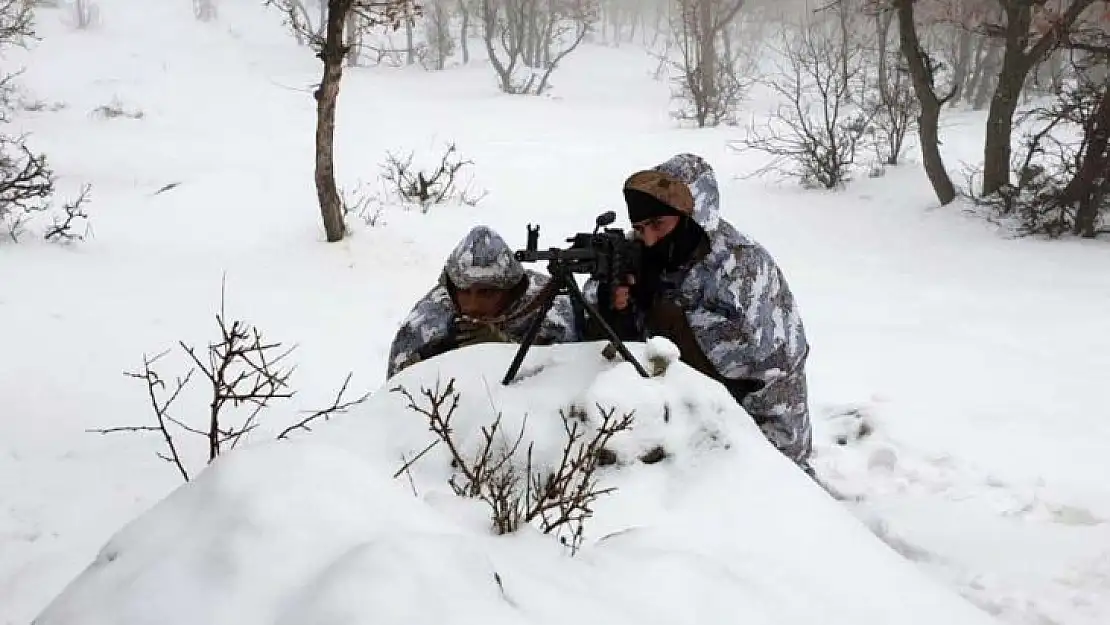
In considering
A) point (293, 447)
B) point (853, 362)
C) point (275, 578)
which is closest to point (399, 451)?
point (293, 447)

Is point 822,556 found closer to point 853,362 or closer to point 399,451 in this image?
point 399,451

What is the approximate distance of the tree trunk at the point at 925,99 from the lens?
940 centimetres

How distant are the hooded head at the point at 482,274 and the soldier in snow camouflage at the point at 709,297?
0.37 m

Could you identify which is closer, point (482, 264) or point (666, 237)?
point (666, 237)

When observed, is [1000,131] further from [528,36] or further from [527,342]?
[528,36]

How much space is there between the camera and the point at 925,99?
9.73 meters

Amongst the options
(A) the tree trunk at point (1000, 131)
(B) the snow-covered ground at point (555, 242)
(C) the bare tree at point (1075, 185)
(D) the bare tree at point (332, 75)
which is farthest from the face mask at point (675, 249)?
(A) the tree trunk at point (1000, 131)

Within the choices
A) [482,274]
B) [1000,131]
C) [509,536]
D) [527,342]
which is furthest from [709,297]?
[1000,131]

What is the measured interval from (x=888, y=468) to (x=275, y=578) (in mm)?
3723

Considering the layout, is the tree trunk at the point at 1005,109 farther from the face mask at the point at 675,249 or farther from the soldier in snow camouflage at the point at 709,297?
the face mask at the point at 675,249

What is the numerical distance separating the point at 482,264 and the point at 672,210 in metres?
0.83

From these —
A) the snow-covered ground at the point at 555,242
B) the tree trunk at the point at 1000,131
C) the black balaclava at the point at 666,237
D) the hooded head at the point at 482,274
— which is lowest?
the snow-covered ground at the point at 555,242

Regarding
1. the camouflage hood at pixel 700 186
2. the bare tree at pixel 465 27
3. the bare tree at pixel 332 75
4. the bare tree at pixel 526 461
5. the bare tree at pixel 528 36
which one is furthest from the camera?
the bare tree at pixel 465 27

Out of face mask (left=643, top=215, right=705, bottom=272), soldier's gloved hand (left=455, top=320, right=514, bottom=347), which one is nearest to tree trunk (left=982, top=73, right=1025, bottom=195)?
face mask (left=643, top=215, right=705, bottom=272)
